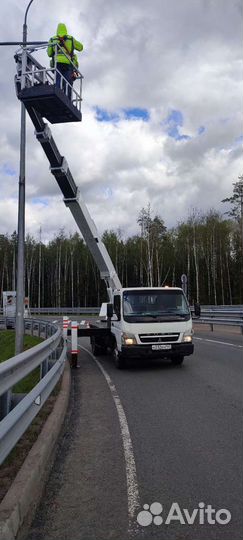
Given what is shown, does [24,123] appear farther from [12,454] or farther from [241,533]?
[241,533]

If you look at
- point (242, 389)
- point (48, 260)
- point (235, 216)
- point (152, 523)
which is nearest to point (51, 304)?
point (48, 260)

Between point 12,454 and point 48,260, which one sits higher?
point 48,260

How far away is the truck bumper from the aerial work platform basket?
7159 millimetres

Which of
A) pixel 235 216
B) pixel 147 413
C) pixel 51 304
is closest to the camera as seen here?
pixel 147 413

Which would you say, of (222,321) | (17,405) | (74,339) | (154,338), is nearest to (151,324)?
(154,338)

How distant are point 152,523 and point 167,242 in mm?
61039

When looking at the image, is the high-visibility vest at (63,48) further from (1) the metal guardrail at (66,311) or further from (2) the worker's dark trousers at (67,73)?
(1) the metal guardrail at (66,311)

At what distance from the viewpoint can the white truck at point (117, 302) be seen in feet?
37.9

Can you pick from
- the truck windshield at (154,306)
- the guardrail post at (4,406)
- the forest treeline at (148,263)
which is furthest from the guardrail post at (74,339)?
the forest treeline at (148,263)

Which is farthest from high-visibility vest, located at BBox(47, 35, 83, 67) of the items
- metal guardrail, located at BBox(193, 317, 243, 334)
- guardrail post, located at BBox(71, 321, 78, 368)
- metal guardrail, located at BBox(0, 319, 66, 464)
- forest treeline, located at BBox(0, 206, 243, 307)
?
forest treeline, located at BBox(0, 206, 243, 307)

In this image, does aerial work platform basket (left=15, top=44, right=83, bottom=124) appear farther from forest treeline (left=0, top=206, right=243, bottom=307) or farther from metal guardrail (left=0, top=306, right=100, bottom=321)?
forest treeline (left=0, top=206, right=243, bottom=307)

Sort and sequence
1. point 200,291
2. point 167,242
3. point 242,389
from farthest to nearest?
point 167,242
point 200,291
point 242,389

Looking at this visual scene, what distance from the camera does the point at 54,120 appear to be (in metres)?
14.8

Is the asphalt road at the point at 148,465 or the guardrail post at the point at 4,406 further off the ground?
the guardrail post at the point at 4,406
